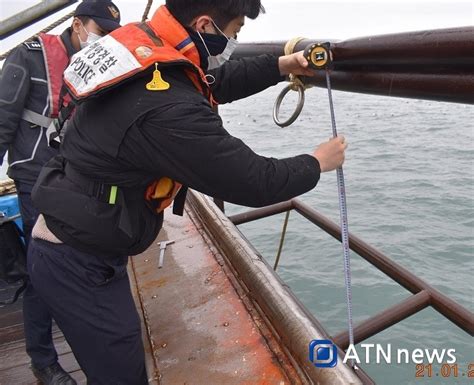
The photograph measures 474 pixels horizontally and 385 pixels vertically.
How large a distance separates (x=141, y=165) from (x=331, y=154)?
2.34 feet

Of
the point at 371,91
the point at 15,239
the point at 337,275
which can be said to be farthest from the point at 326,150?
the point at 337,275

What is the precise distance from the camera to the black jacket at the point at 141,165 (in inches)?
54.0

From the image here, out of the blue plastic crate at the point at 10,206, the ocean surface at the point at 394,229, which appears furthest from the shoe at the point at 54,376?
the ocean surface at the point at 394,229

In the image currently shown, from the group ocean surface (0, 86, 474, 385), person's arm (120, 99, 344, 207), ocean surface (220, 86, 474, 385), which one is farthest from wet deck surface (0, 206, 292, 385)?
ocean surface (0, 86, 474, 385)

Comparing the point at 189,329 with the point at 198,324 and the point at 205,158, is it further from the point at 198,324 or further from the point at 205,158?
the point at 205,158

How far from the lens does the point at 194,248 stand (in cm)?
294

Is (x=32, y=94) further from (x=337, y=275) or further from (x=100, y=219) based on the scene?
(x=337, y=275)

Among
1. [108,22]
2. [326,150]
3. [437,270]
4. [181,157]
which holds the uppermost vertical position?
[108,22]

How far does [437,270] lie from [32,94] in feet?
25.3

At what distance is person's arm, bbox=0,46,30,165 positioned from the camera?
2279mm

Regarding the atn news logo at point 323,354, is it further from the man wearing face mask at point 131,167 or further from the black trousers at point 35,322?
the black trousers at point 35,322

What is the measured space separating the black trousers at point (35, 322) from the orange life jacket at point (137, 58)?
111 cm

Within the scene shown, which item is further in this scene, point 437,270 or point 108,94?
point 437,270

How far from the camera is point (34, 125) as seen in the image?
242 centimetres
